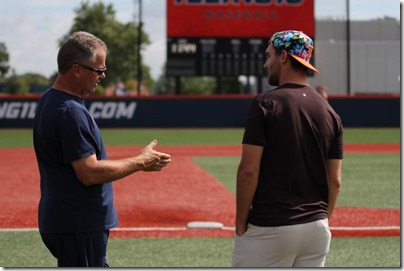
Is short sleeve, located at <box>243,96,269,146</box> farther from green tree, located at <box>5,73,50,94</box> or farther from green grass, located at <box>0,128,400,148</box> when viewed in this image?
green tree, located at <box>5,73,50,94</box>

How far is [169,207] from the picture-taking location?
453 inches

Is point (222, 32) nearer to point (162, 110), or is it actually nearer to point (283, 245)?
point (162, 110)

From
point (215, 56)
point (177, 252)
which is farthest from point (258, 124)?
point (215, 56)

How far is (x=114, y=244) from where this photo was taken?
859 centimetres

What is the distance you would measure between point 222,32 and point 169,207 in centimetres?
2052

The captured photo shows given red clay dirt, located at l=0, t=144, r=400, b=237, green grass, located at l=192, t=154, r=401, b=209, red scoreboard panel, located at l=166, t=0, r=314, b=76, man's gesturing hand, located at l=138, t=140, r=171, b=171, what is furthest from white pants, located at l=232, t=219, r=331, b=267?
red scoreboard panel, located at l=166, t=0, r=314, b=76

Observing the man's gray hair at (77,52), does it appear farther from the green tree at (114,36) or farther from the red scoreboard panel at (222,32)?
the green tree at (114,36)

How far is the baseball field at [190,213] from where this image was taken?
312 inches

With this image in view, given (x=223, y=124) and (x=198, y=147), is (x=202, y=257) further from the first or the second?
(x=223, y=124)

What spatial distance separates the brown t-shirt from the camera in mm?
4141

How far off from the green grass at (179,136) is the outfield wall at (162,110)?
0.46 m

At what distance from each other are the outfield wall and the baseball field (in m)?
10.3

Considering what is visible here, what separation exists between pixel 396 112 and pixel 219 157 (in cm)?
1509

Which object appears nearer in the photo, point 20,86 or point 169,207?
point 169,207
